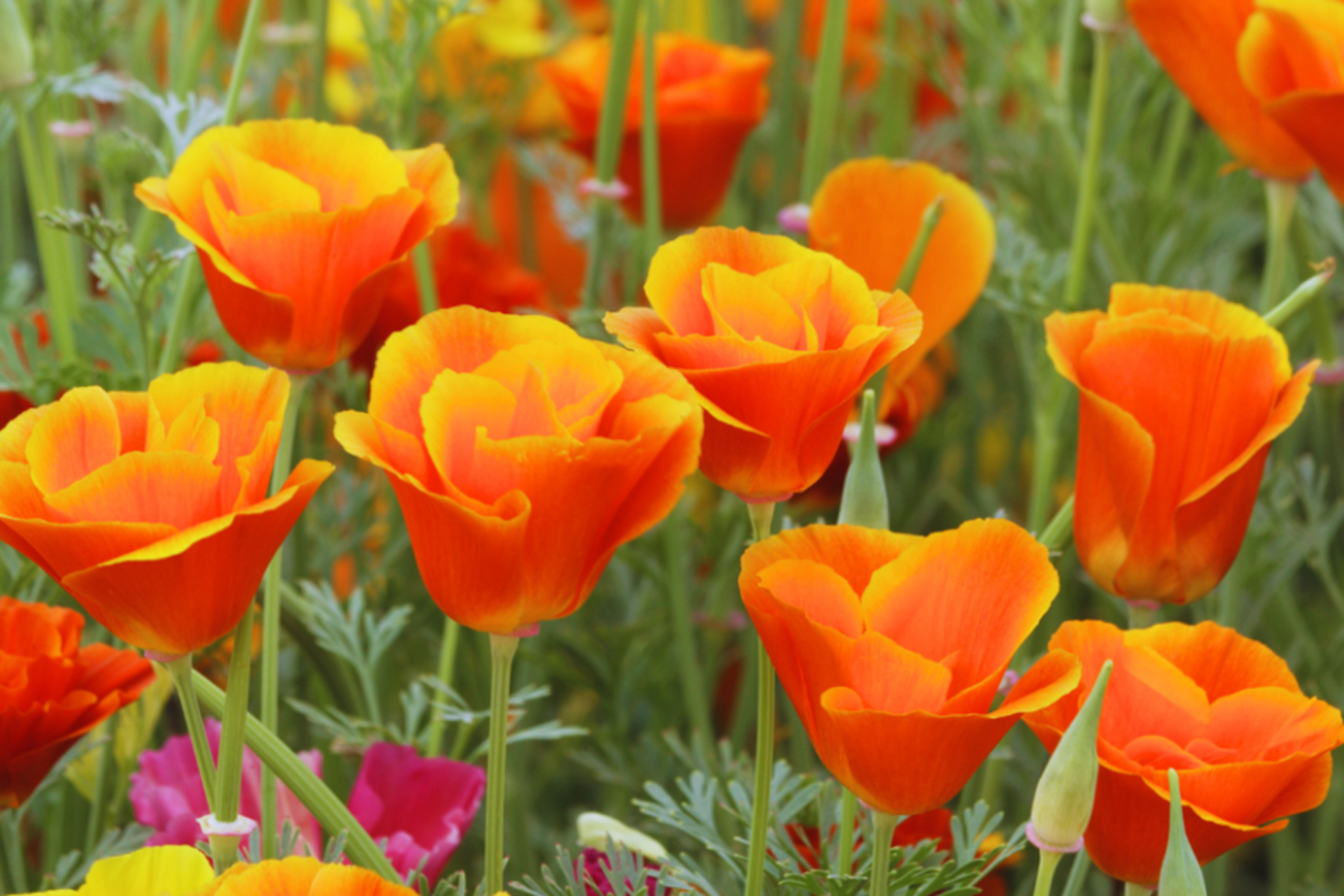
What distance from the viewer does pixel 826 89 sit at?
1.95 ft

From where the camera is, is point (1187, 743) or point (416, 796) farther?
point (416, 796)

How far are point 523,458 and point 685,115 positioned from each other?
17.5 inches

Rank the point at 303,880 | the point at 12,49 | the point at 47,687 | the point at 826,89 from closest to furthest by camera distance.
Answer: the point at 303,880
the point at 47,687
the point at 12,49
the point at 826,89

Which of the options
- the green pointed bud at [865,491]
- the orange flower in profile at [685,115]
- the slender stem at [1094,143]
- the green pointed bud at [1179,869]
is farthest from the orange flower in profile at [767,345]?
the orange flower in profile at [685,115]

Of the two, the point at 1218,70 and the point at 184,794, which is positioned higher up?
the point at 1218,70

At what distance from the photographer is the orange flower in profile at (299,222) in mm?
350

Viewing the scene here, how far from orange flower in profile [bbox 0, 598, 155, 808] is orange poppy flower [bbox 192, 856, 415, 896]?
0.12 meters

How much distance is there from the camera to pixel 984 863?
37 centimetres

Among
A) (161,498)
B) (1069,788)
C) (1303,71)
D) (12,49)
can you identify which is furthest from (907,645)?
(12,49)

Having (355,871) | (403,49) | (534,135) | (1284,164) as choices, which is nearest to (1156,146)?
(534,135)

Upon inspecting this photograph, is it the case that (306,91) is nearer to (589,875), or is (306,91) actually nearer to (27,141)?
(27,141)

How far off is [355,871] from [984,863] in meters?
0.18

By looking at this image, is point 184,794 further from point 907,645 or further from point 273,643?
point 907,645

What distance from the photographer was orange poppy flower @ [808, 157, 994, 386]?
1.63 feet
